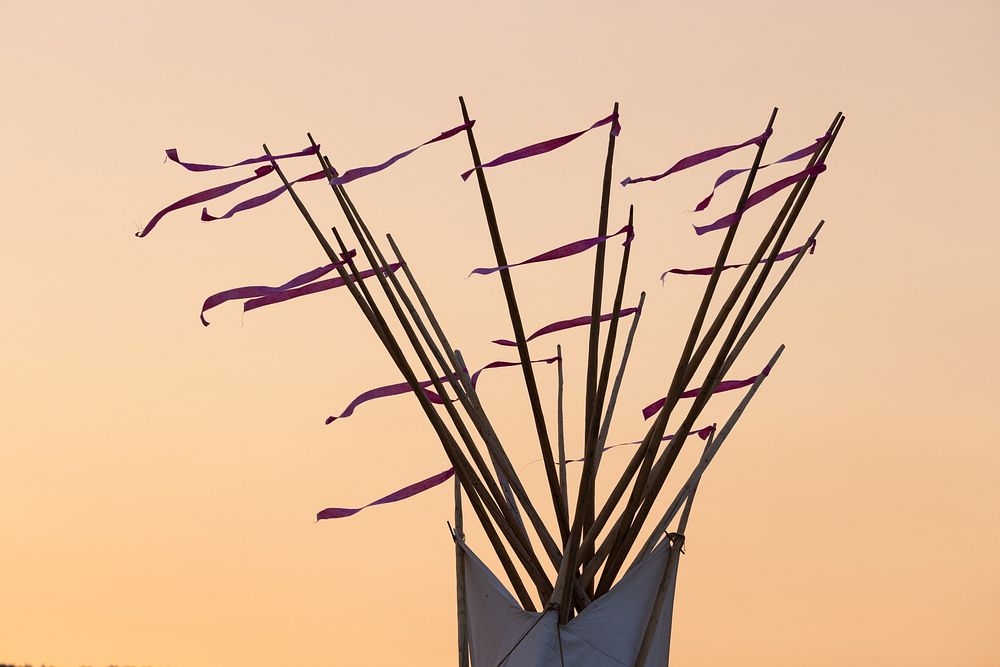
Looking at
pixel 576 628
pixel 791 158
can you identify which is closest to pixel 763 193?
Result: pixel 791 158

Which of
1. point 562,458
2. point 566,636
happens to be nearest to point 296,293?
point 562,458

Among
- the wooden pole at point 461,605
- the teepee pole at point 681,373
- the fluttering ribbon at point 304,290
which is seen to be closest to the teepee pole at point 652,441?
the teepee pole at point 681,373

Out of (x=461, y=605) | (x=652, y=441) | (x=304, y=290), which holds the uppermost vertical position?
(x=304, y=290)

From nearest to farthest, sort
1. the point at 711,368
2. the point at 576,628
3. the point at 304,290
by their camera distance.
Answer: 1. the point at 576,628
2. the point at 711,368
3. the point at 304,290

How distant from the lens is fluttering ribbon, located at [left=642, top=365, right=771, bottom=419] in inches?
216

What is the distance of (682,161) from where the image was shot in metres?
5.31

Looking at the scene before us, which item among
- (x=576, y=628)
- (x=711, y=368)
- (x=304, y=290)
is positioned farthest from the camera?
(x=304, y=290)

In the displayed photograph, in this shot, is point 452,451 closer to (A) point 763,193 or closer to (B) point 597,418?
(B) point 597,418

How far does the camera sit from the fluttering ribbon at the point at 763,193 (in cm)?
514

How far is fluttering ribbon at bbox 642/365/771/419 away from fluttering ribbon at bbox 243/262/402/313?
114cm

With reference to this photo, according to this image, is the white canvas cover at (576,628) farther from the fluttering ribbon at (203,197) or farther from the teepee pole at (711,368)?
the fluttering ribbon at (203,197)

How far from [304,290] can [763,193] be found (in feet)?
5.57

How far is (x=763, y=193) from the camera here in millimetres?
5367

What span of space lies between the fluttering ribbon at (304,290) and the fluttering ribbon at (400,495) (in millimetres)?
797
